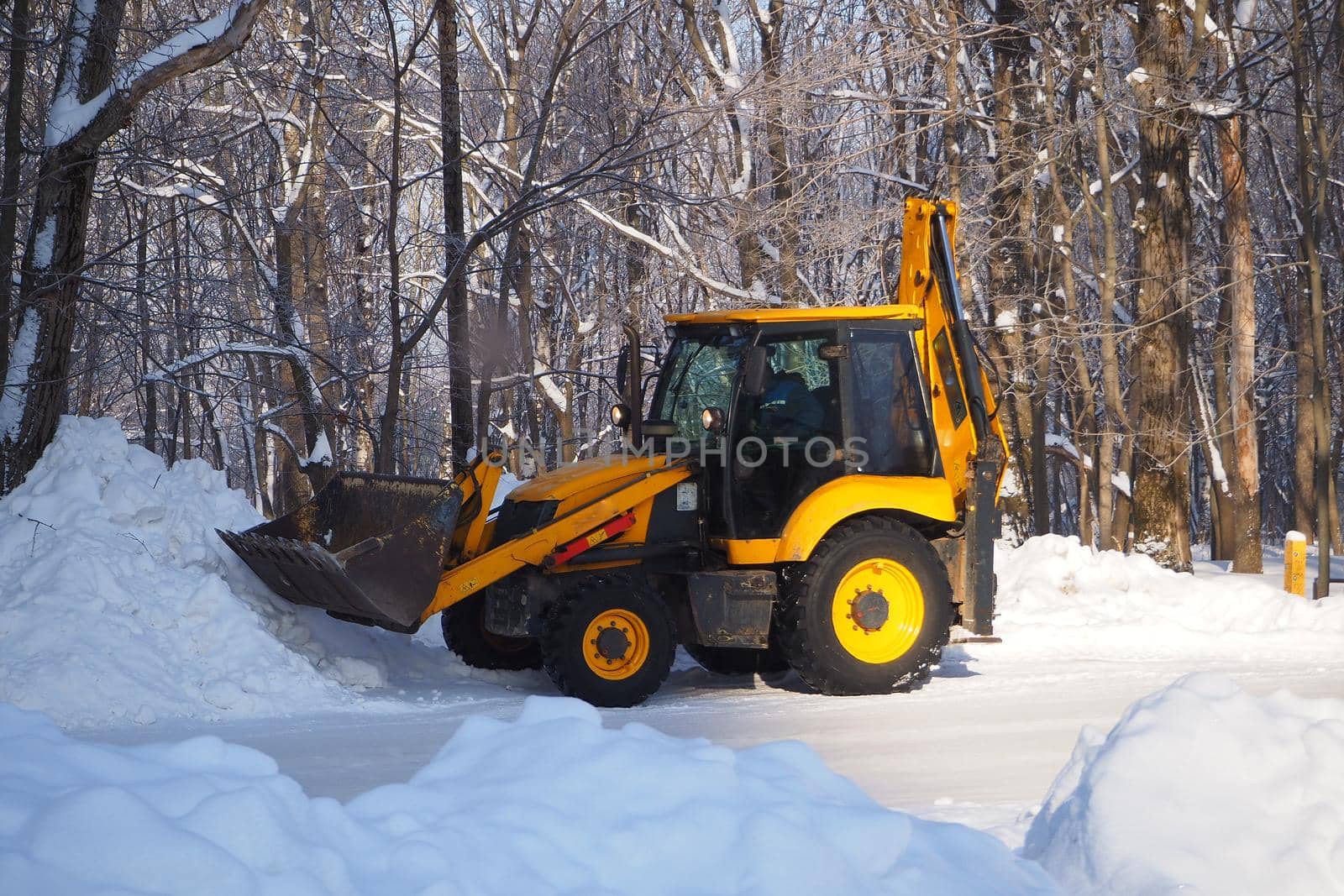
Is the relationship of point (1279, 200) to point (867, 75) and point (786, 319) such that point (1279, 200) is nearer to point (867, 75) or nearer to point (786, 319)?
point (867, 75)

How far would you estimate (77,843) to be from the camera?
111 inches

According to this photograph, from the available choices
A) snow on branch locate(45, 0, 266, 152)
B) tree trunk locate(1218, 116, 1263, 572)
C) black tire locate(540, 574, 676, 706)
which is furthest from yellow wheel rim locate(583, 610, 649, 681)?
tree trunk locate(1218, 116, 1263, 572)

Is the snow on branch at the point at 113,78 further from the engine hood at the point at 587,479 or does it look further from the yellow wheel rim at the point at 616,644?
the yellow wheel rim at the point at 616,644

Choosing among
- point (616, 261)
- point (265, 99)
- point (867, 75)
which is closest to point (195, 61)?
point (867, 75)

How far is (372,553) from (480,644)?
5.45ft

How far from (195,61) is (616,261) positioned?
536 inches

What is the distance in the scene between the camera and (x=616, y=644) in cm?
760

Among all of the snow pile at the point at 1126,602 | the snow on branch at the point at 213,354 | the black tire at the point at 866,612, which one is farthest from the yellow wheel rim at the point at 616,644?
the snow on branch at the point at 213,354

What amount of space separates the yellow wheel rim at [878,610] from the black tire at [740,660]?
111 centimetres

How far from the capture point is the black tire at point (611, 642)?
7461 millimetres

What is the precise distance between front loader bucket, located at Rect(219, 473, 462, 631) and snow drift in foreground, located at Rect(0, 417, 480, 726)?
0.95 ft

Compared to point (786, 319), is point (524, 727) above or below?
below

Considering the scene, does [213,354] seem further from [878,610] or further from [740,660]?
[878,610]

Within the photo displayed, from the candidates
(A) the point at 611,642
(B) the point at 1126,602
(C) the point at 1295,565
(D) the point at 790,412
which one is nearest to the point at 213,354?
(A) the point at 611,642
